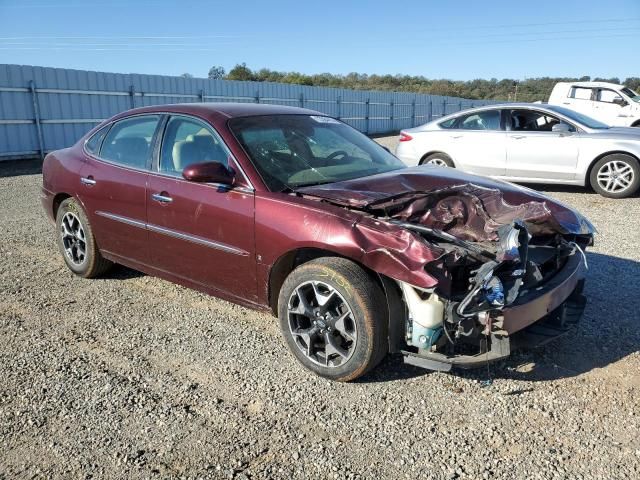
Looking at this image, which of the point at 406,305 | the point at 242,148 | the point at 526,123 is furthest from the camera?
the point at 526,123

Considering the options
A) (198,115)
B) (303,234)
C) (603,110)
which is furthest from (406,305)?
(603,110)

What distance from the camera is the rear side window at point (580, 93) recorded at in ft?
57.9

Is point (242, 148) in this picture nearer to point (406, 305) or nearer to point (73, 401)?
point (406, 305)

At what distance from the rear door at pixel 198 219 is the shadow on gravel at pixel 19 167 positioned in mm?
10128

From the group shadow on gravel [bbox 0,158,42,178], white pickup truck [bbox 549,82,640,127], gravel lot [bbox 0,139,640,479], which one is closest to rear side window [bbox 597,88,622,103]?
white pickup truck [bbox 549,82,640,127]

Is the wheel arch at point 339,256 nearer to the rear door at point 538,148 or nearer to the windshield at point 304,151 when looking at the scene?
the windshield at point 304,151

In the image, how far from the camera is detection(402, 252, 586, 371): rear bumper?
2969 millimetres

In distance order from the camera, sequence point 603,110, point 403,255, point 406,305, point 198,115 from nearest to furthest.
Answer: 1. point 403,255
2. point 406,305
3. point 198,115
4. point 603,110

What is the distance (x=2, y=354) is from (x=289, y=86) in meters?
21.0

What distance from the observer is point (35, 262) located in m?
5.76

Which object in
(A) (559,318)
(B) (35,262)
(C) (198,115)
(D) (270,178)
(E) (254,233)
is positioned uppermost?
(C) (198,115)

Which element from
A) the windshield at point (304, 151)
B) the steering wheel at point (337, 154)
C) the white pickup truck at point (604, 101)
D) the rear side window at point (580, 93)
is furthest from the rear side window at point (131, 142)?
the rear side window at point (580, 93)

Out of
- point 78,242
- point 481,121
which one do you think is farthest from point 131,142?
point 481,121

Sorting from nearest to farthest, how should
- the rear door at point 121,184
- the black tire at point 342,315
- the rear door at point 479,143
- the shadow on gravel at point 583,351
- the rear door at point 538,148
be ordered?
the black tire at point 342,315 < the shadow on gravel at point 583,351 < the rear door at point 121,184 < the rear door at point 538,148 < the rear door at point 479,143
